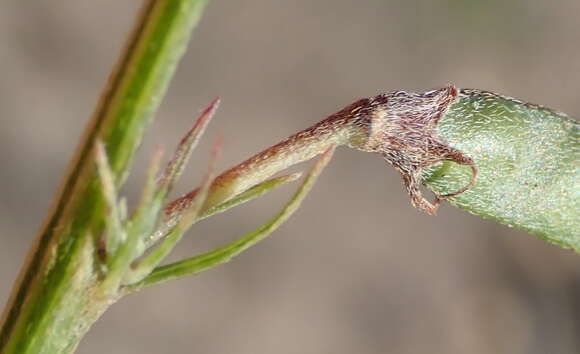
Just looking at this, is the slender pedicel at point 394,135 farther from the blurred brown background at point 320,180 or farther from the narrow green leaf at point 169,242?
the blurred brown background at point 320,180

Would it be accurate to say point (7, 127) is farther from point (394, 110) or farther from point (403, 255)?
point (394, 110)

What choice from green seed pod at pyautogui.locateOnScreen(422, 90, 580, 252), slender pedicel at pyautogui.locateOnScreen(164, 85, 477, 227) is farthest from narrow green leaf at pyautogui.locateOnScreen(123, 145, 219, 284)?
green seed pod at pyautogui.locateOnScreen(422, 90, 580, 252)

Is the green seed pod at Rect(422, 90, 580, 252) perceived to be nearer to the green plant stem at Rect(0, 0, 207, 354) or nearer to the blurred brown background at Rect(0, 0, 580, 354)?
the green plant stem at Rect(0, 0, 207, 354)

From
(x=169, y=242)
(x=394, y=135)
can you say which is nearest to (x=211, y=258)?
(x=169, y=242)

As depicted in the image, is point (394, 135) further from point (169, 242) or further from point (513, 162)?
point (169, 242)

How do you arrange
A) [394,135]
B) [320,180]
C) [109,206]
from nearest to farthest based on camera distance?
1. [109,206]
2. [394,135]
3. [320,180]

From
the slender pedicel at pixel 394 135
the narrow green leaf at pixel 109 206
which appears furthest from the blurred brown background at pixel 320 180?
the narrow green leaf at pixel 109 206

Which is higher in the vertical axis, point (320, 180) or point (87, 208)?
point (87, 208)
